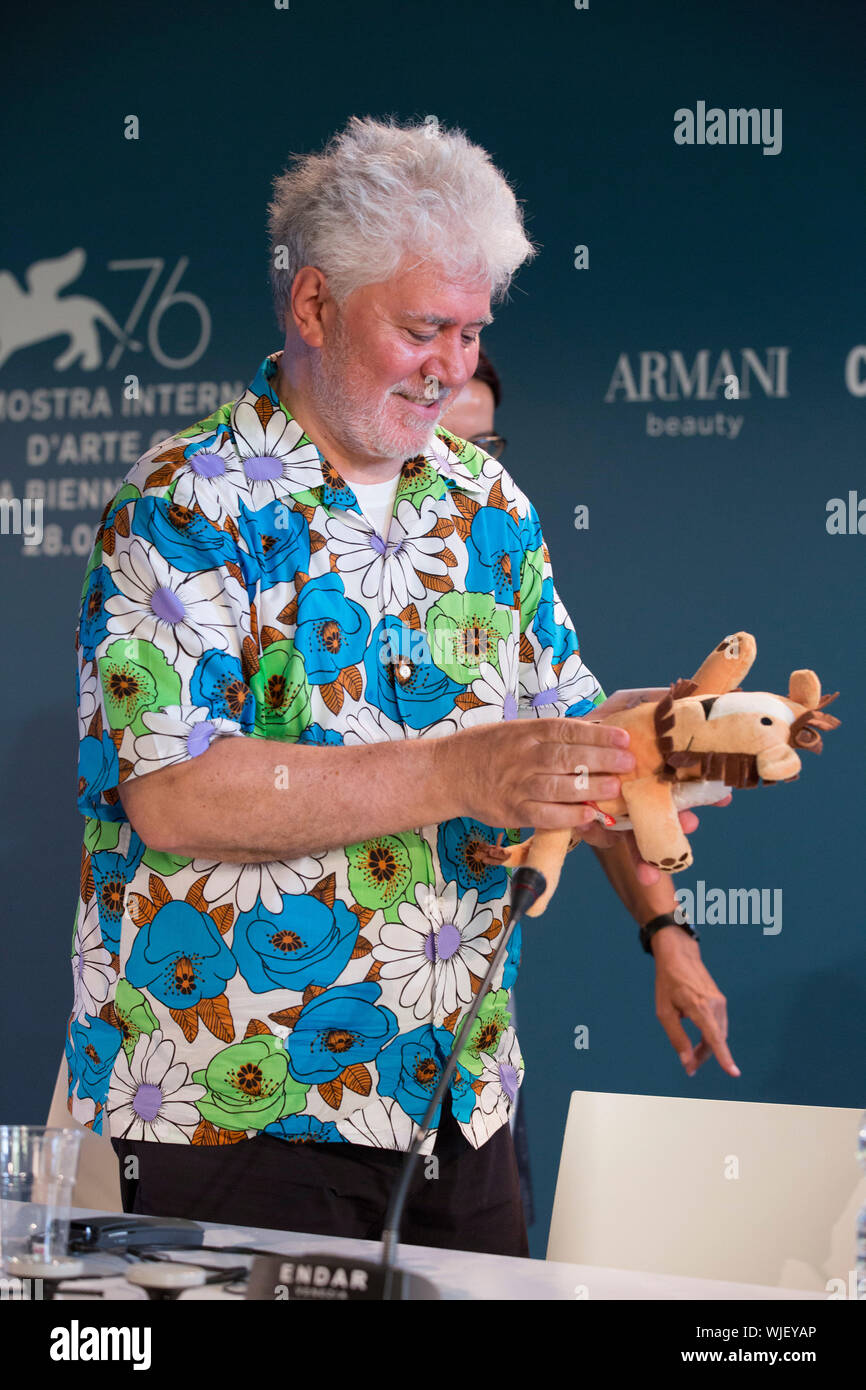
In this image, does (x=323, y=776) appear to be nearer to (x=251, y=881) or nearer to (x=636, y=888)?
(x=251, y=881)

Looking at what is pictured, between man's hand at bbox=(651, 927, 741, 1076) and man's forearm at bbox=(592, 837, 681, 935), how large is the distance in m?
0.02

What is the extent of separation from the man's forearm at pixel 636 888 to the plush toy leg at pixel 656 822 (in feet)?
0.61

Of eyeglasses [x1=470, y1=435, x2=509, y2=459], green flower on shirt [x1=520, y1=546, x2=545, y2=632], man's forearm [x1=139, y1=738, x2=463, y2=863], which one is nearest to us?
man's forearm [x1=139, y1=738, x2=463, y2=863]

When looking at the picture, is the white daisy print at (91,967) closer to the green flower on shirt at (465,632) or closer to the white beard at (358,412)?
the green flower on shirt at (465,632)

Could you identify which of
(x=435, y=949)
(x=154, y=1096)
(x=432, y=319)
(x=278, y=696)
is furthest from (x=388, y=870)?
(x=432, y=319)

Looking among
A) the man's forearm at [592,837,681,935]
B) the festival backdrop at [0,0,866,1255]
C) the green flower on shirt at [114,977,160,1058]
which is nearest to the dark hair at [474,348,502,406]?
the festival backdrop at [0,0,866,1255]

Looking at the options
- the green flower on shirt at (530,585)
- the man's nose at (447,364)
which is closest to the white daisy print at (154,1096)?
the green flower on shirt at (530,585)

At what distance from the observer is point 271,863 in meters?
1.28

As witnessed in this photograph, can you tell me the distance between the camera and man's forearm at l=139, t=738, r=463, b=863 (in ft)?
3.96

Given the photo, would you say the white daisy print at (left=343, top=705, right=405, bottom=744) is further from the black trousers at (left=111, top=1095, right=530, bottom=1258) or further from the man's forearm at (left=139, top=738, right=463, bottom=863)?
the black trousers at (left=111, top=1095, right=530, bottom=1258)

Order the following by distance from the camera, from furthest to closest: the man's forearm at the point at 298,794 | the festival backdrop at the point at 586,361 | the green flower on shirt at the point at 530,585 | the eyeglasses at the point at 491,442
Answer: the festival backdrop at the point at 586,361 < the eyeglasses at the point at 491,442 < the green flower on shirt at the point at 530,585 < the man's forearm at the point at 298,794

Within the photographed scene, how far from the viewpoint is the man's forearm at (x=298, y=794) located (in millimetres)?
1207
